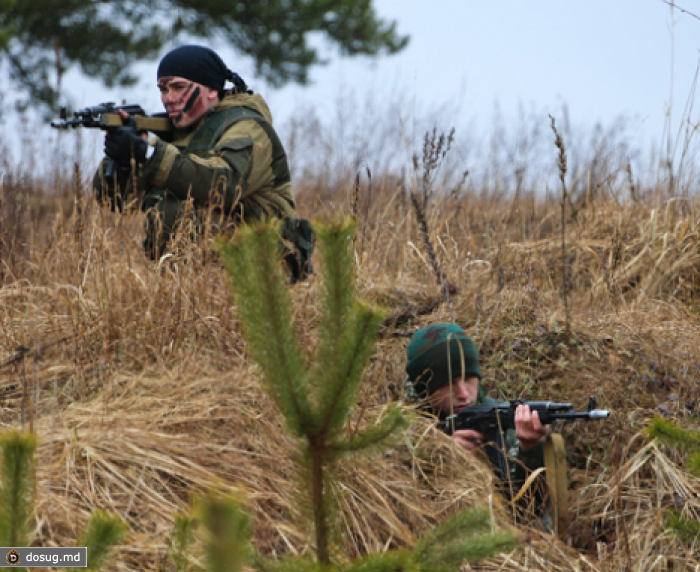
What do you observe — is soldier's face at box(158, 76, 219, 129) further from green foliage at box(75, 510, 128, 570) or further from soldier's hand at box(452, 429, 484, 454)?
green foliage at box(75, 510, 128, 570)

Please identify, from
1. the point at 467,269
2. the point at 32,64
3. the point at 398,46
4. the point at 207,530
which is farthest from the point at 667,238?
the point at 32,64

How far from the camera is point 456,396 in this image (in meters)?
2.78

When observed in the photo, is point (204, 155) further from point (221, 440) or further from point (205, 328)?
point (221, 440)

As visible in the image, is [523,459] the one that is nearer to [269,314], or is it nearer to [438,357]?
[438,357]

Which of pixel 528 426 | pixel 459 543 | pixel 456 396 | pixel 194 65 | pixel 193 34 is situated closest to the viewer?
pixel 459 543

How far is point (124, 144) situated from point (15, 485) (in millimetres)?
2920

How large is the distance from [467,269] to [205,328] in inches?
63.8

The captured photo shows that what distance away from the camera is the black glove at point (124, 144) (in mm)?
3722

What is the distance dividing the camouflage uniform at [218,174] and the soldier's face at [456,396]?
3.68 feet

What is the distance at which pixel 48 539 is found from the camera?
1752 mm

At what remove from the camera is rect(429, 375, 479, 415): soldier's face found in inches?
109

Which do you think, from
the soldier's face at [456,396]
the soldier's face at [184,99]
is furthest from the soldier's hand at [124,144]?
the soldier's face at [456,396]

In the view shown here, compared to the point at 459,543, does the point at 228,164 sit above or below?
above

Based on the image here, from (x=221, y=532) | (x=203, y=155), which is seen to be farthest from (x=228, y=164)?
(x=221, y=532)
